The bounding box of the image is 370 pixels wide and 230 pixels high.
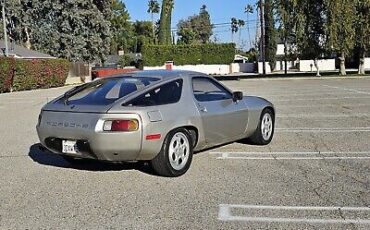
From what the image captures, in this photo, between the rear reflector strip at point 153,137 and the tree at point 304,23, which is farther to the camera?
the tree at point 304,23

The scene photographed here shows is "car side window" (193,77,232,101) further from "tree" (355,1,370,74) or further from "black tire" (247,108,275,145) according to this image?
"tree" (355,1,370,74)

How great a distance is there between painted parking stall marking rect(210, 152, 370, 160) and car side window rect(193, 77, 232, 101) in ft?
3.07

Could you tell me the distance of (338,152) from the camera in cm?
805

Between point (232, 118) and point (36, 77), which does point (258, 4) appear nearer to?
point (36, 77)

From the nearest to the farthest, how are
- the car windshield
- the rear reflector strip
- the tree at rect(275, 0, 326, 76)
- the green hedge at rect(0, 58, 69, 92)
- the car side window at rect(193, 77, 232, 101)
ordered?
the rear reflector strip
the car windshield
the car side window at rect(193, 77, 232, 101)
the green hedge at rect(0, 58, 69, 92)
the tree at rect(275, 0, 326, 76)

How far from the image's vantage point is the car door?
7.26 metres

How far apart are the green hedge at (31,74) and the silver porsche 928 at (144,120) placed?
24.1 m

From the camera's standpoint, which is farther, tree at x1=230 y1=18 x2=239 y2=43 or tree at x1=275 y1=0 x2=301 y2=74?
tree at x1=230 y1=18 x2=239 y2=43

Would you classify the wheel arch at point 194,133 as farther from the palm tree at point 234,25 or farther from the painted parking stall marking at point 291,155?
the palm tree at point 234,25

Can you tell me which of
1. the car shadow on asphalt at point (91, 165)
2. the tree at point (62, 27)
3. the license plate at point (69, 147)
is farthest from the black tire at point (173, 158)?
the tree at point (62, 27)

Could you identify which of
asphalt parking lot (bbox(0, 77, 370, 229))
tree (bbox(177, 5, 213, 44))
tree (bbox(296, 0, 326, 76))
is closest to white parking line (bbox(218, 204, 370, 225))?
asphalt parking lot (bbox(0, 77, 370, 229))

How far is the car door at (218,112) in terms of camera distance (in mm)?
7258

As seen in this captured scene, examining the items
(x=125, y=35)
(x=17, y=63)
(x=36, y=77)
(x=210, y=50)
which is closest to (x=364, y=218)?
(x=17, y=63)

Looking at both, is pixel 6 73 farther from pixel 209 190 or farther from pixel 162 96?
pixel 209 190
